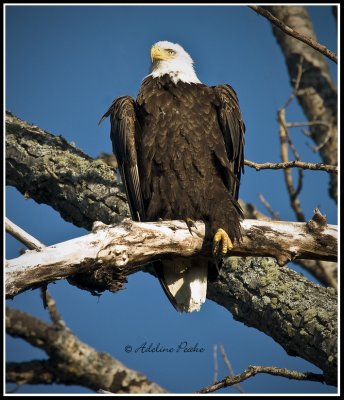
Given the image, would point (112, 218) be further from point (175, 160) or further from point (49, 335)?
point (49, 335)

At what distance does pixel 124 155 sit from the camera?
470 centimetres

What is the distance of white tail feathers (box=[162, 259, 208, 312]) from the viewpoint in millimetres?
4574

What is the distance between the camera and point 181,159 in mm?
4527

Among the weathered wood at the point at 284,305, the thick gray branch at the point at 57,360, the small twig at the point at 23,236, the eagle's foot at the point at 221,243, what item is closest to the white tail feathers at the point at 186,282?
the weathered wood at the point at 284,305

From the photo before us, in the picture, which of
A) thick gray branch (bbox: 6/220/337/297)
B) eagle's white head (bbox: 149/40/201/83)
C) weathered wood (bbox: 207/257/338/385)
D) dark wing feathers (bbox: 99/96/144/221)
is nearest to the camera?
thick gray branch (bbox: 6/220/337/297)

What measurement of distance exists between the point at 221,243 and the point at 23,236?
1169mm

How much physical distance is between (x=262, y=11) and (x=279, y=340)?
204 cm

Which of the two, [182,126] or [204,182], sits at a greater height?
[182,126]

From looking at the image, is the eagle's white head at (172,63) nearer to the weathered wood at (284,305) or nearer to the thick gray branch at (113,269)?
the thick gray branch at (113,269)

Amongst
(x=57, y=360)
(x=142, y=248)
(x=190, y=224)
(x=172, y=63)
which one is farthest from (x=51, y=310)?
(x=172, y=63)

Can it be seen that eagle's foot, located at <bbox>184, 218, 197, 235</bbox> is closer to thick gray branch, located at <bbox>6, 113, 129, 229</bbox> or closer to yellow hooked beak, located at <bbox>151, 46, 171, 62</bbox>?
thick gray branch, located at <bbox>6, 113, 129, 229</bbox>

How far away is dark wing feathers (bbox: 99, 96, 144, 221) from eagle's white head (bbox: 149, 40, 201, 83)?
55 centimetres

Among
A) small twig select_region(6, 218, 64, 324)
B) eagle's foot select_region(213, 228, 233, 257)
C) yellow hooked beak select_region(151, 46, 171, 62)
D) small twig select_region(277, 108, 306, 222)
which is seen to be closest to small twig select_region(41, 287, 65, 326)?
small twig select_region(6, 218, 64, 324)

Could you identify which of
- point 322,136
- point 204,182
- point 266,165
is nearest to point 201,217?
point 204,182
